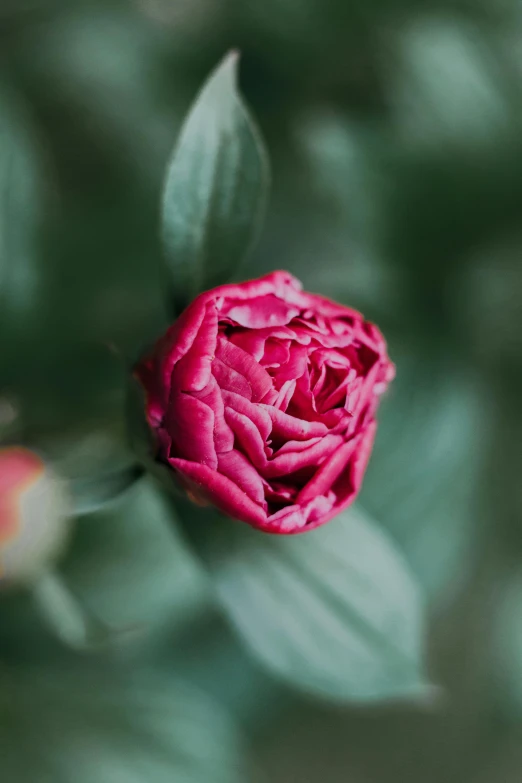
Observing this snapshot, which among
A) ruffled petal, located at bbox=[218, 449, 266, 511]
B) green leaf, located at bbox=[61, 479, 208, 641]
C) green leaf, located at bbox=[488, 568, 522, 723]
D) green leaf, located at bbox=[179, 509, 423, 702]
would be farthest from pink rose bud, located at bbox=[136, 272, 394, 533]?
green leaf, located at bbox=[488, 568, 522, 723]

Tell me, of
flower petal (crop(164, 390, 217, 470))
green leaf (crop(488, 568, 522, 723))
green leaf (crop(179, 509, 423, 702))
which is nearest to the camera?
flower petal (crop(164, 390, 217, 470))

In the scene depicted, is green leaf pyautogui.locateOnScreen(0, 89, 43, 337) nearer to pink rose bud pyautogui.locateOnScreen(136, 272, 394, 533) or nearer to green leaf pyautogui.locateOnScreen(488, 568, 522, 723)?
pink rose bud pyautogui.locateOnScreen(136, 272, 394, 533)

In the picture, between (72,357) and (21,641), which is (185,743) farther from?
(72,357)

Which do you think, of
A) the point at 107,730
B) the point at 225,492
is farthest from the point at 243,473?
the point at 107,730

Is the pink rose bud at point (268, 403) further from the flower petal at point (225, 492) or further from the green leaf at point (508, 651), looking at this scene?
the green leaf at point (508, 651)

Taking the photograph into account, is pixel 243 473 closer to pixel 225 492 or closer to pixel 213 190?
pixel 225 492

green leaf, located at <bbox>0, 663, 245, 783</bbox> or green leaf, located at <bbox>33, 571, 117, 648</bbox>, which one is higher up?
green leaf, located at <bbox>33, 571, 117, 648</bbox>
